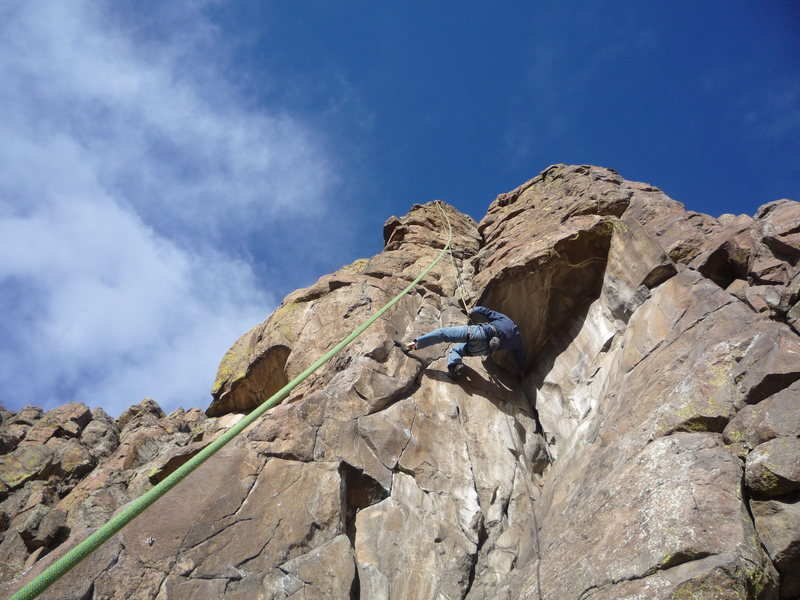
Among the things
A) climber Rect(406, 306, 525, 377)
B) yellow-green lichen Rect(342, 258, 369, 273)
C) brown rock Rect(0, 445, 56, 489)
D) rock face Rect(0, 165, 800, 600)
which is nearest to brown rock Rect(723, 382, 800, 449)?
rock face Rect(0, 165, 800, 600)

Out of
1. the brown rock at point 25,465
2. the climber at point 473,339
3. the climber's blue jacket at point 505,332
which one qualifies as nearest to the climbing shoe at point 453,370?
the climber at point 473,339

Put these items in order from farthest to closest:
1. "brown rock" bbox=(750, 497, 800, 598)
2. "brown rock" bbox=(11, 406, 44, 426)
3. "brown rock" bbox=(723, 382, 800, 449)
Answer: "brown rock" bbox=(11, 406, 44, 426), "brown rock" bbox=(723, 382, 800, 449), "brown rock" bbox=(750, 497, 800, 598)

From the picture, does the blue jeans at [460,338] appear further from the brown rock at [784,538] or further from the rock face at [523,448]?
the brown rock at [784,538]

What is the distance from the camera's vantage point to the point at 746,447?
194 inches

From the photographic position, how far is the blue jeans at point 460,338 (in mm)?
9391

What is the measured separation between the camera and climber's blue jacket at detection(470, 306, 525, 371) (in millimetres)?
9579

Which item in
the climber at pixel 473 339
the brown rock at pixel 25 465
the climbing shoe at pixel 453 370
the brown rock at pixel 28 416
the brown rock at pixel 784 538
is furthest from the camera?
the brown rock at pixel 28 416

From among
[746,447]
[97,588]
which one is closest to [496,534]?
[746,447]

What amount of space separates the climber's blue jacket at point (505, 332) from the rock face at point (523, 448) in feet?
1.20

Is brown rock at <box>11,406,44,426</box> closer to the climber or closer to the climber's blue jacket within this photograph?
the climber

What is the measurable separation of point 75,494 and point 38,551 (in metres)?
2.02

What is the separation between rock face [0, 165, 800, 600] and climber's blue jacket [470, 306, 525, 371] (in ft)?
1.20

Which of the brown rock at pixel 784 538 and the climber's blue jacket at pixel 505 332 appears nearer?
the brown rock at pixel 784 538

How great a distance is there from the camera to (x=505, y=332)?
961 cm
